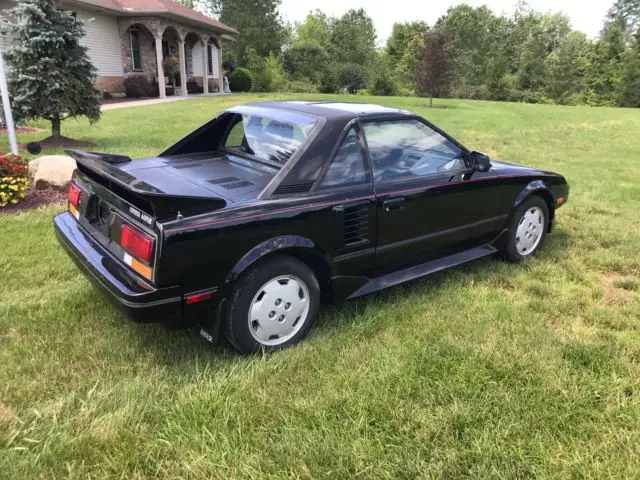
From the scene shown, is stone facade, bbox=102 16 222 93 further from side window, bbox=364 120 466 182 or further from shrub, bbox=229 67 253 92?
side window, bbox=364 120 466 182

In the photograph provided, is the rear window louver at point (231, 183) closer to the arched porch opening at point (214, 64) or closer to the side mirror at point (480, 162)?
the side mirror at point (480, 162)

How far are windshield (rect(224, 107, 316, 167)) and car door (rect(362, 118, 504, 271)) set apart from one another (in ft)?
1.55

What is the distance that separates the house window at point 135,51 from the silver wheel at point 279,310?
81.0ft

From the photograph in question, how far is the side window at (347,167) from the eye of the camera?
3.26 m

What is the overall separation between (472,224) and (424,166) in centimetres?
69

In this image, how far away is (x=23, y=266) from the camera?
13.9 ft

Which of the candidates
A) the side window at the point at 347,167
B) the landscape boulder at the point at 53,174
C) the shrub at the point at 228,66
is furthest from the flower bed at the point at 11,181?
the shrub at the point at 228,66

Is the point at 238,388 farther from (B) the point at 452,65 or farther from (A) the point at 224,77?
(A) the point at 224,77

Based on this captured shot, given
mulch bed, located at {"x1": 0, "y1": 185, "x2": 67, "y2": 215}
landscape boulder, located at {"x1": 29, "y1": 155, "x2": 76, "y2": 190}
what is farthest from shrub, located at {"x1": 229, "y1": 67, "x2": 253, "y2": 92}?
mulch bed, located at {"x1": 0, "y1": 185, "x2": 67, "y2": 215}

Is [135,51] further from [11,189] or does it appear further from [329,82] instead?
[11,189]

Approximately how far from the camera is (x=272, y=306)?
9.93ft

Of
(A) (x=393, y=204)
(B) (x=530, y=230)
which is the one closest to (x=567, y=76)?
(B) (x=530, y=230)

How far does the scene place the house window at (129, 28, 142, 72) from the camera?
80.3ft

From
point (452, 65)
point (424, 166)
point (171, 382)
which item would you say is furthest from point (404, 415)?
point (452, 65)
